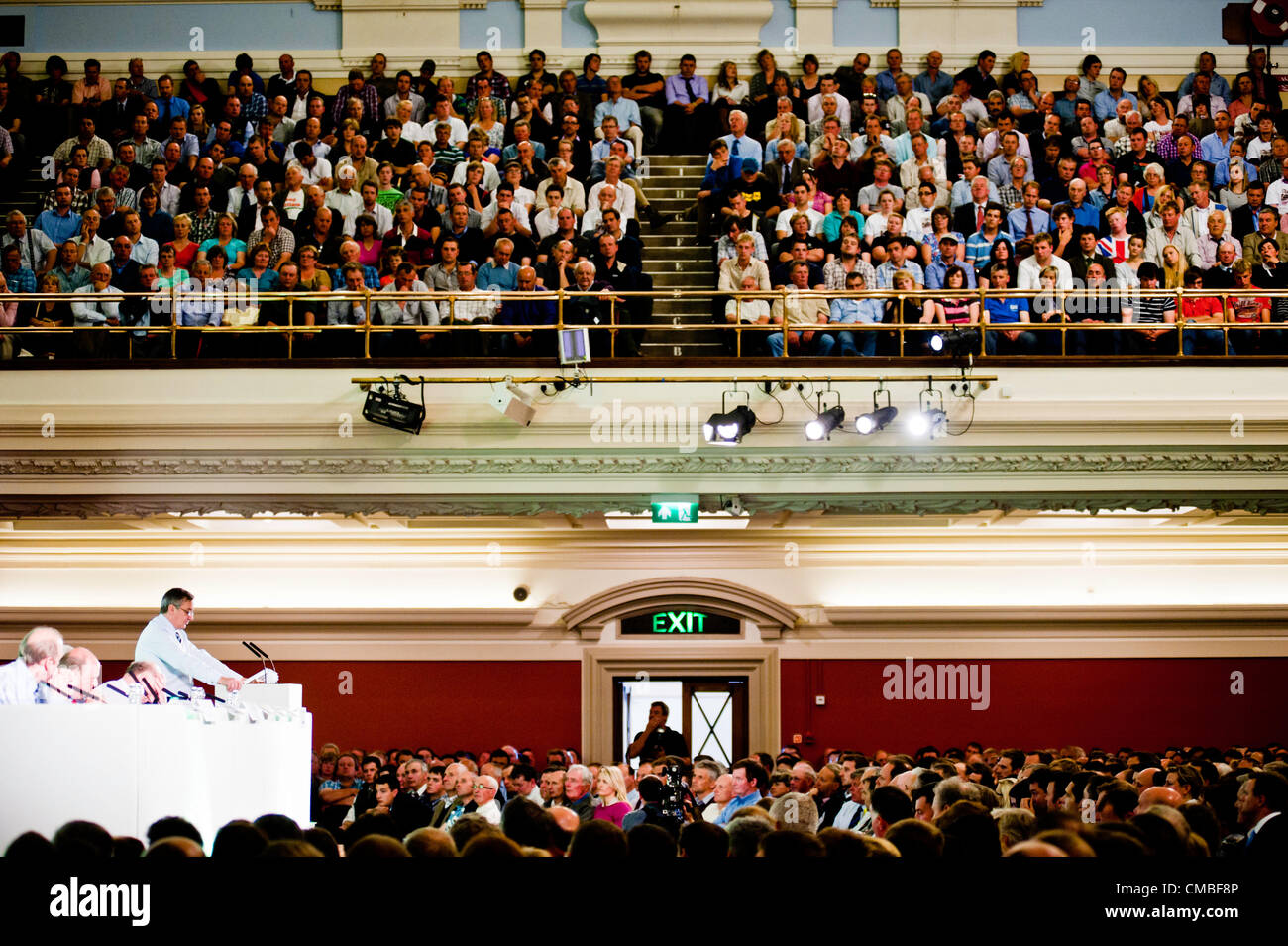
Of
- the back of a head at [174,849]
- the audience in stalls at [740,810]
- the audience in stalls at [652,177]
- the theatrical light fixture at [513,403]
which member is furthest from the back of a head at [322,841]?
the audience in stalls at [652,177]

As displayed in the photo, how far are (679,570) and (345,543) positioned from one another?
10.9 feet

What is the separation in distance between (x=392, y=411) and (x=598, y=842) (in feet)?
19.1

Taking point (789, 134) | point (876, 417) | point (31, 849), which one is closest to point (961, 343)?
point (876, 417)

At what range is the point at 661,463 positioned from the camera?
951 centimetres

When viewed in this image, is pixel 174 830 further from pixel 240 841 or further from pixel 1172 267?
pixel 1172 267

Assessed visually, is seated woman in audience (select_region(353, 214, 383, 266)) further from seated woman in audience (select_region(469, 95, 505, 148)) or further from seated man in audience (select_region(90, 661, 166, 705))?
seated man in audience (select_region(90, 661, 166, 705))

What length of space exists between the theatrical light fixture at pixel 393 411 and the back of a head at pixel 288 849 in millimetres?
5786

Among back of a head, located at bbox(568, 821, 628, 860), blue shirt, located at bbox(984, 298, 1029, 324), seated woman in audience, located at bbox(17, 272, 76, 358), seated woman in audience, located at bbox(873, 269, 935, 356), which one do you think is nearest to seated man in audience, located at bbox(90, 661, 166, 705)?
back of a head, located at bbox(568, 821, 628, 860)

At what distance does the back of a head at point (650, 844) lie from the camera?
381cm

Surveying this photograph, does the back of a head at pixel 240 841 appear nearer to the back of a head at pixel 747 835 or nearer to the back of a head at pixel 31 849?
the back of a head at pixel 31 849

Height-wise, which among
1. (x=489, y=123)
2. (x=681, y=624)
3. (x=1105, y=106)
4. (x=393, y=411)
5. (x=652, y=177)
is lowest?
(x=681, y=624)

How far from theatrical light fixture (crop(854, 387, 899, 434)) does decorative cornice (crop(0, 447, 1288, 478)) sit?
0.38 m
